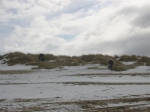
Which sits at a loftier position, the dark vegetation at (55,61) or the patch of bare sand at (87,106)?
the dark vegetation at (55,61)

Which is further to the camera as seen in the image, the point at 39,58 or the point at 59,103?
the point at 39,58

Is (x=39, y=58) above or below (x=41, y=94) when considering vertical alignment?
above

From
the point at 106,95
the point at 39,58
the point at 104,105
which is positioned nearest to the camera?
the point at 104,105

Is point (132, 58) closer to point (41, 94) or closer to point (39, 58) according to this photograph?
point (39, 58)

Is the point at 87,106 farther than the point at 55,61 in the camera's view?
No

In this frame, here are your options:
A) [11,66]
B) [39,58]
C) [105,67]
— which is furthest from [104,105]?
[39,58]

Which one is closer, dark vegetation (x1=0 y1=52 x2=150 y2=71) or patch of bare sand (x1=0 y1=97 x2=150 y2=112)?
patch of bare sand (x1=0 y1=97 x2=150 y2=112)

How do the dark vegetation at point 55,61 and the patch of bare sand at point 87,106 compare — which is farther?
the dark vegetation at point 55,61

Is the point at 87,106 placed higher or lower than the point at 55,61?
lower

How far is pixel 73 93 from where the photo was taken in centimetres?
1562

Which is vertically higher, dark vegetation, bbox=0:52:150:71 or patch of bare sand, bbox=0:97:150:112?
dark vegetation, bbox=0:52:150:71

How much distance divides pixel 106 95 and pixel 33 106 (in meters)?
5.13

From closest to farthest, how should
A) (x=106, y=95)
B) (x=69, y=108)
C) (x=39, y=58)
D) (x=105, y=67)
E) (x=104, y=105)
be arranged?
(x=69, y=108) < (x=104, y=105) < (x=106, y=95) < (x=105, y=67) < (x=39, y=58)

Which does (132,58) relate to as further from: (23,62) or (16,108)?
(16,108)
